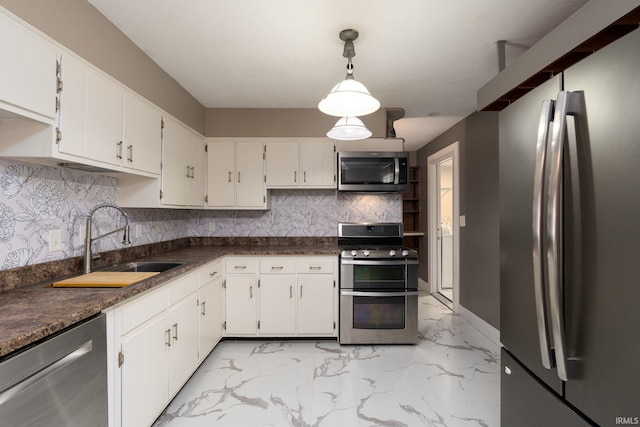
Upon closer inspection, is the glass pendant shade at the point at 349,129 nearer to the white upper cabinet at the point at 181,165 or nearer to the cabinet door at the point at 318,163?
the cabinet door at the point at 318,163

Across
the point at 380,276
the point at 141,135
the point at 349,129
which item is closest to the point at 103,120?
the point at 141,135

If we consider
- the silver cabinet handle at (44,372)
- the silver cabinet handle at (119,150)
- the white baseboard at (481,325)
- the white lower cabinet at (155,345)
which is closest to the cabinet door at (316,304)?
the white lower cabinet at (155,345)

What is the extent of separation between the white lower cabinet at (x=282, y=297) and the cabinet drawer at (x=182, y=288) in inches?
28.0

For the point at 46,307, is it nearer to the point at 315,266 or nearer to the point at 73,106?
the point at 73,106

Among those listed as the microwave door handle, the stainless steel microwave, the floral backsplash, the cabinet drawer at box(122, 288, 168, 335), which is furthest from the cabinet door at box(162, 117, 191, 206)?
the microwave door handle

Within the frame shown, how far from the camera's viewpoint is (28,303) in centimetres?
128

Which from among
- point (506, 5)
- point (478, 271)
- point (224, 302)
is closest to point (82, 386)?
point (224, 302)

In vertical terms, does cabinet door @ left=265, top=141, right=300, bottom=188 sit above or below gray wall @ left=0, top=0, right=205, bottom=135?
below

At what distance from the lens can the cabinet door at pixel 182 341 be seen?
1963 mm

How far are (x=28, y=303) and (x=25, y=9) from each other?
4.21 ft

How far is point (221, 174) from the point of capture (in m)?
3.36

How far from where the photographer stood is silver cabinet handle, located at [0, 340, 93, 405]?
36.0 inches

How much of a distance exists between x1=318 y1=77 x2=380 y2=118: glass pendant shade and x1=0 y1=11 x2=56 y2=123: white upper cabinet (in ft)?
4.24

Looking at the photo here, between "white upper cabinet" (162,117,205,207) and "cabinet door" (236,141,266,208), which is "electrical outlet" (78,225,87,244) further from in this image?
"cabinet door" (236,141,266,208)
